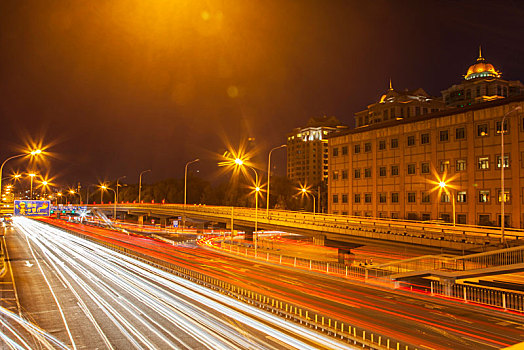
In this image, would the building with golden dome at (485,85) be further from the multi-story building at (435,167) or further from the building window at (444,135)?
the building window at (444,135)

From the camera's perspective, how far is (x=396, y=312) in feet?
65.0

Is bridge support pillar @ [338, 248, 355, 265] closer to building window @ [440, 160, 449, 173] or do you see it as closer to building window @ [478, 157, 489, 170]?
building window @ [440, 160, 449, 173]

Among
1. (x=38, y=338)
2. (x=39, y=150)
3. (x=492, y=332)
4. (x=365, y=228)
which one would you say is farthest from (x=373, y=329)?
(x=39, y=150)

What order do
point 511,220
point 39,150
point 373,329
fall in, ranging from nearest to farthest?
1. point 373,329
2. point 39,150
3. point 511,220

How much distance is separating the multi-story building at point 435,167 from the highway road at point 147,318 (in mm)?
28505

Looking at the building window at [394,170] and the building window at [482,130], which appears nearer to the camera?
the building window at [482,130]

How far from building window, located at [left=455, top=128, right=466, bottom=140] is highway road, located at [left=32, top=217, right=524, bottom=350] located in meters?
32.6

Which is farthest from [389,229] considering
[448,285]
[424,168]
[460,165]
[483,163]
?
[424,168]

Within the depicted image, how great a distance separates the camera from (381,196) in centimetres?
6141

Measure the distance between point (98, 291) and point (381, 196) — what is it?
4763 cm

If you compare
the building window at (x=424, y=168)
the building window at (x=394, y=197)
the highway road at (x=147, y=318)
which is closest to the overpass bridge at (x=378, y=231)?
the building window at (x=424, y=168)

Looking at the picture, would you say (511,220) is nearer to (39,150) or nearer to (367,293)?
(367,293)

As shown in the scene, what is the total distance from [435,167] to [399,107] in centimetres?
5229

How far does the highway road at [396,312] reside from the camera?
1574 centimetres
